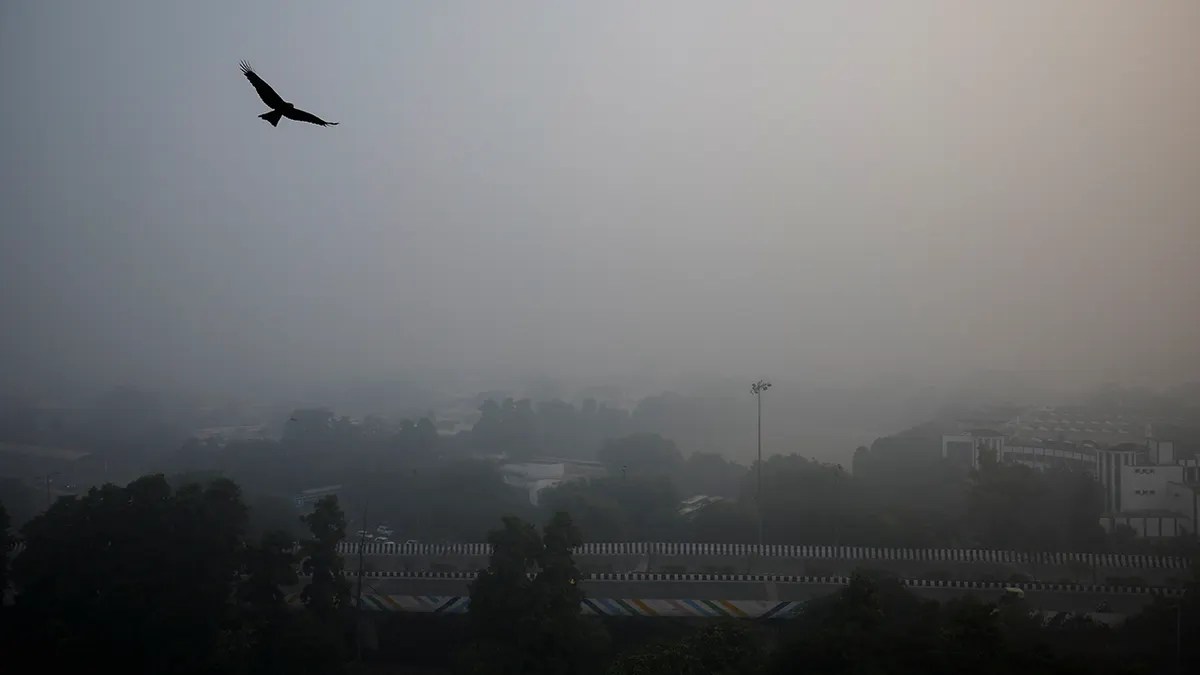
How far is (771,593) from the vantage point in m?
17.4

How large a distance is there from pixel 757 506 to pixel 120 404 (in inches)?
1104

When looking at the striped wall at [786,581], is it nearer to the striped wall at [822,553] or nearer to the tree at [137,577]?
the striped wall at [822,553]

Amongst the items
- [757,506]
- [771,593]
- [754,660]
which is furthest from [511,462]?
[754,660]

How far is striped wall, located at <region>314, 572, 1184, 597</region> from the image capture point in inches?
640

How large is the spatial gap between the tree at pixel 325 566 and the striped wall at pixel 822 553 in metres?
5.17

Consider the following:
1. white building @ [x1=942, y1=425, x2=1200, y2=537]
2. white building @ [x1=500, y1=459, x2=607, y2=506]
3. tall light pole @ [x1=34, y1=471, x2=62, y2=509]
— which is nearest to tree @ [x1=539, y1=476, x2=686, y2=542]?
white building @ [x1=500, y1=459, x2=607, y2=506]

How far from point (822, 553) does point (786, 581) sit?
7.69 ft

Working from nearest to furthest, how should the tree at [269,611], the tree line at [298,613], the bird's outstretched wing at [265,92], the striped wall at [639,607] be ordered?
the bird's outstretched wing at [265,92], the tree line at [298,613], the tree at [269,611], the striped wall at [639,607]

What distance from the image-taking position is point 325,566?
1413cm

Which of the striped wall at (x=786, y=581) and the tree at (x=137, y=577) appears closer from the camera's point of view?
the tree at (x=137, y=577)

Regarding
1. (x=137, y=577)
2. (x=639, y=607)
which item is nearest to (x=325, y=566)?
(x=137, y=577)

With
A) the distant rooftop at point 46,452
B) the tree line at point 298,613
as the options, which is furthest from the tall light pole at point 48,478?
the tree line at point 298,613

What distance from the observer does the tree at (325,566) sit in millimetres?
13836

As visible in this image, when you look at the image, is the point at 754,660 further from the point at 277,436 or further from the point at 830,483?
the point at 277,436
